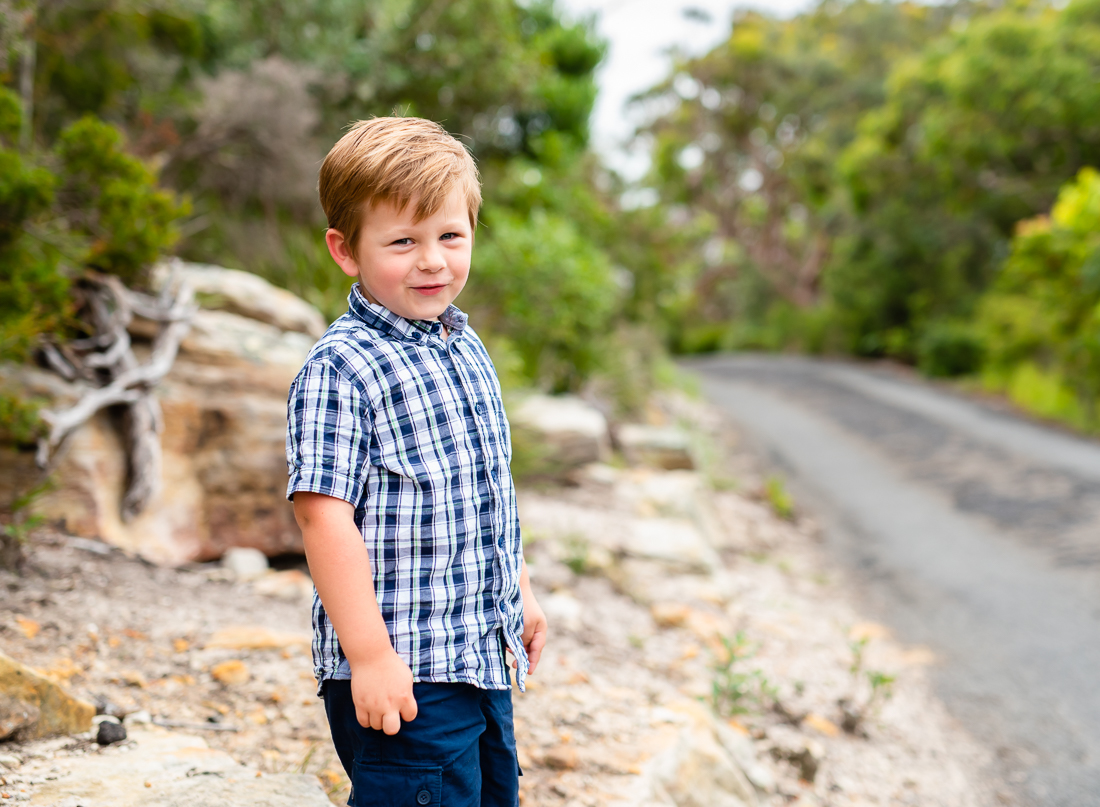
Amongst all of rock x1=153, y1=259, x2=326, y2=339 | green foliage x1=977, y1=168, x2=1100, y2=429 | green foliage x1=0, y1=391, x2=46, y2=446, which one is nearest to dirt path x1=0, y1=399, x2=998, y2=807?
green foliage x1=0, y1=391, x2=46, y2=446

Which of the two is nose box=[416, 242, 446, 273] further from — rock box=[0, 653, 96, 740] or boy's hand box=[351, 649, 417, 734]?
rock box=[0, 653, 96, 740]

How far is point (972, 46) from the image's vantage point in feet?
44.8

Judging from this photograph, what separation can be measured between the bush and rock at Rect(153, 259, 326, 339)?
13494 millimetres

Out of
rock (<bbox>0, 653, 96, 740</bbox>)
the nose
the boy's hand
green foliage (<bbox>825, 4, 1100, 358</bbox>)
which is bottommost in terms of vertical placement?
rock (<bbox>0, 653, 96, 740</bbox>)

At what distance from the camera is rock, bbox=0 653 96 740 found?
175cm

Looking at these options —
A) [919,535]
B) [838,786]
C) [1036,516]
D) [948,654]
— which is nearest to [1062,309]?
[1036,516]

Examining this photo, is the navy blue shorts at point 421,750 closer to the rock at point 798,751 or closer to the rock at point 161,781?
the rock at point 161,781

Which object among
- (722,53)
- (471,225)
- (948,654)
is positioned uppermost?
(722,53)

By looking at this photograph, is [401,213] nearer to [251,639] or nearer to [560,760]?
[560,760]

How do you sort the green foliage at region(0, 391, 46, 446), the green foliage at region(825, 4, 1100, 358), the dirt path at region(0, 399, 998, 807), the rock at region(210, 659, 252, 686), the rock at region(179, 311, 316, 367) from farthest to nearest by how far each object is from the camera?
the green foliage at region(825, 4, 1100, 358) < the rock at region(179, 311, 316, 367) < the green foliage at region(0, 391, 46, 446) < the rock at region(210, 659, 252, 686) < the dirt path at region(0, 399, 998, 807)

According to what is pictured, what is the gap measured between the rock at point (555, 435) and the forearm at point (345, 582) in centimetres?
399

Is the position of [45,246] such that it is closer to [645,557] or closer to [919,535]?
[645,557]

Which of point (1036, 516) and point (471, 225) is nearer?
point (471, 225)

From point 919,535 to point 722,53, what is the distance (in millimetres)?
23043
